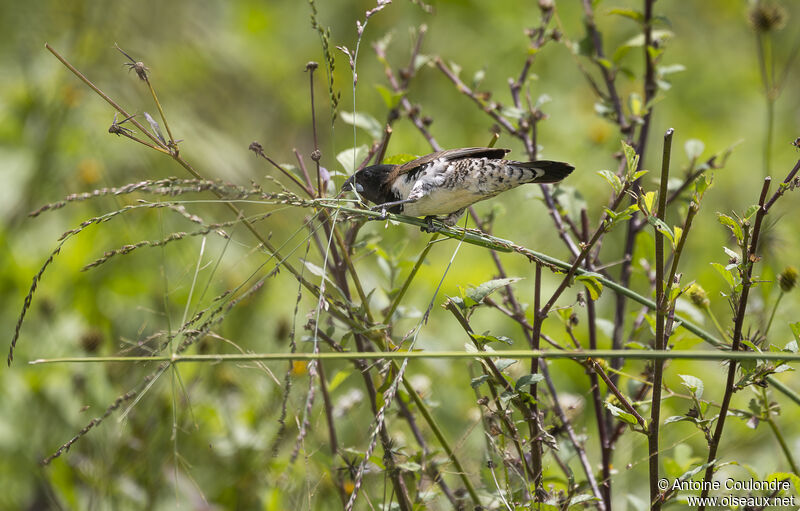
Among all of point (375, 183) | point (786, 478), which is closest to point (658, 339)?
point (786, 478)

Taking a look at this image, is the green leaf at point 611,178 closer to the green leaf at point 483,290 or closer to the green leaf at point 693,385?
the green leaf at point 483,290

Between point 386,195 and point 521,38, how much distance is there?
3.42m

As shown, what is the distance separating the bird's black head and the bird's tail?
0.36 metres

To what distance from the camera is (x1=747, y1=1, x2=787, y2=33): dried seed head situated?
91.0 inches

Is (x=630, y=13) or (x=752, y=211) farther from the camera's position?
(x=630, y=13)

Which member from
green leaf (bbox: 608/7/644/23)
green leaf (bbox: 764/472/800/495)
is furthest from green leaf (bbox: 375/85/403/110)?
green leaf (bbox: 764/472/800/495)

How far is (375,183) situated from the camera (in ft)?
6.41

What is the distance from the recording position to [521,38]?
502cm

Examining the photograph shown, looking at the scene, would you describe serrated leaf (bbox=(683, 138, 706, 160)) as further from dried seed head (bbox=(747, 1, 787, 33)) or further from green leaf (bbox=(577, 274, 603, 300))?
green leaf (bbox=(577, 274, 603, 300))

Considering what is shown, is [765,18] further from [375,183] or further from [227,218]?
[227,218]

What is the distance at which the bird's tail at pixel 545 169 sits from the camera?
5.36ft

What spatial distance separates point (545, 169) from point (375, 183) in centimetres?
49

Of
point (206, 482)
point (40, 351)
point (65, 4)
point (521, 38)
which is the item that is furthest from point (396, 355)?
point (521, 38)

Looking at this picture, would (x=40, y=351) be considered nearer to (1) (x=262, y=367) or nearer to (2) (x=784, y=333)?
(1) (x=262, y=367)
